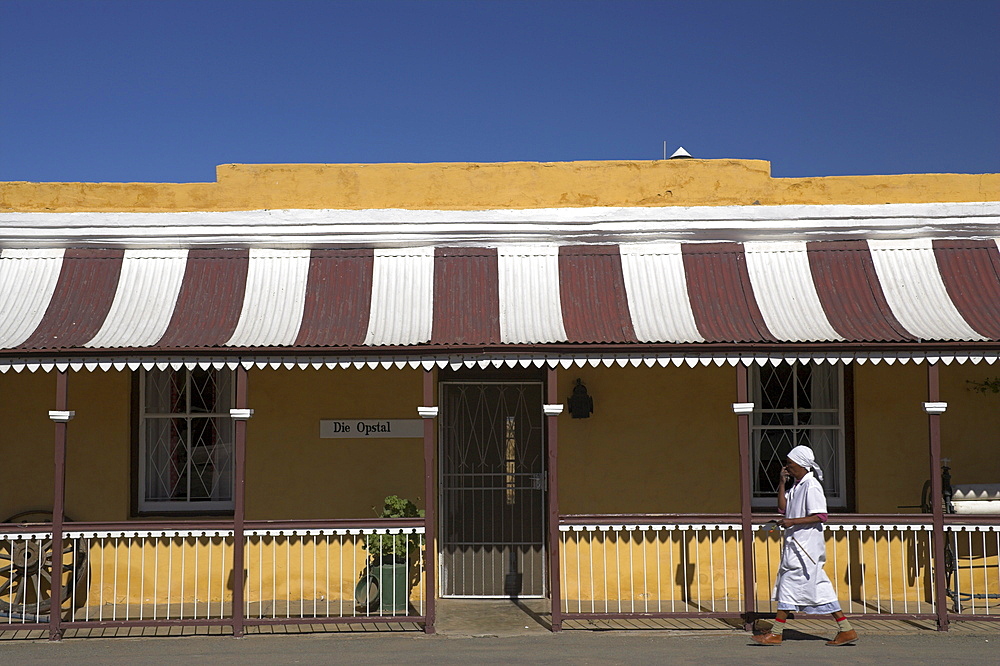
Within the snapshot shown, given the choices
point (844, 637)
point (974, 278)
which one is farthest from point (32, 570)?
point (974, 278)

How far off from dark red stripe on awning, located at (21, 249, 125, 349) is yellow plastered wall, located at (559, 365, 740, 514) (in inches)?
160

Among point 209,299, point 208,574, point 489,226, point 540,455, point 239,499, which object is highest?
point 489,226

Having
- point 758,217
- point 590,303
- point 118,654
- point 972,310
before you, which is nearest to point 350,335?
point 590,303

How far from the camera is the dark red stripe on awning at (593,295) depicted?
786 cm

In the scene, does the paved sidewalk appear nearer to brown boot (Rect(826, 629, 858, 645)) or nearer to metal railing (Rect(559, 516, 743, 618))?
brown boot (Rect(826, 629, 858, 645))

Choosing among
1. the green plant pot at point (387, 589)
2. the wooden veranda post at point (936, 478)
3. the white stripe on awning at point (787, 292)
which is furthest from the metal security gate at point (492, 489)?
the wooden veranda post at point (936, 478)

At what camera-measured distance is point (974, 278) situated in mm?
8594

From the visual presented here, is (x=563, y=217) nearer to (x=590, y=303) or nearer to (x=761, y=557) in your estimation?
(x=590, y=303)

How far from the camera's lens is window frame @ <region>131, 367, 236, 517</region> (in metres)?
9.03

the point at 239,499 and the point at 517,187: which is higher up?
the point at 517,187

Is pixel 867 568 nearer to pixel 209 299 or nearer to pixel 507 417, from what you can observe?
pixel 507 417

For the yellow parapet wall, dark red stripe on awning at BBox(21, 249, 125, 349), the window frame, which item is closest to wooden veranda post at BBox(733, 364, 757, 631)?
the yellow parapet wall

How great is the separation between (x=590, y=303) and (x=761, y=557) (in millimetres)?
2862

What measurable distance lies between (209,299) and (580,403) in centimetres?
341
